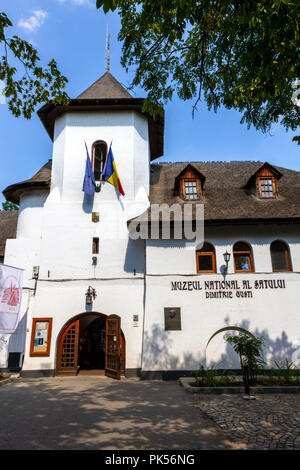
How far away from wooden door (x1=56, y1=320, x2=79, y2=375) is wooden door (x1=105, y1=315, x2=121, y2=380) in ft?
4.75

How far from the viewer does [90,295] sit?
14.2m

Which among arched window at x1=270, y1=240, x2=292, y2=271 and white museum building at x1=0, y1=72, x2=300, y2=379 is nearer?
white museum building at x1=0, y1=72, x2=300, y2=379

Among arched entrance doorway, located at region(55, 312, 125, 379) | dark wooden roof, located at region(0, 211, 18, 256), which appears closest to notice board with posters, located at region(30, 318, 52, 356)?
arched entrance doorway, located at region(55, 312, 125, 379)

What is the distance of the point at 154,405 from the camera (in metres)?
8.40

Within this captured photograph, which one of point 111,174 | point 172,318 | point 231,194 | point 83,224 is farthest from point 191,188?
point 172,318

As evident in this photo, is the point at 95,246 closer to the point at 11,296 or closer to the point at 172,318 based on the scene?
the point at 11,296

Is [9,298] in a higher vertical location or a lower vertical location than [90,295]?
lower

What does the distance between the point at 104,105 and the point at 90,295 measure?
9.96m

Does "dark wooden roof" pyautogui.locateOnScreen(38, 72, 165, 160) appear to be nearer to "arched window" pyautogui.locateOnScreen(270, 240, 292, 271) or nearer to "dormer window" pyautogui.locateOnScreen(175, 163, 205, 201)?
"dormer window" pyautogui.locateOnScreen(175, 163, 205, 201)

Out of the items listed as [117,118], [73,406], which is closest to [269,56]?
[73,406]

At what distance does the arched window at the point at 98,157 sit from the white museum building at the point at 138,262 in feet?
0.20

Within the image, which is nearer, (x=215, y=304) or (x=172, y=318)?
(x=172, y=318)

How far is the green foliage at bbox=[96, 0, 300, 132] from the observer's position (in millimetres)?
5457
